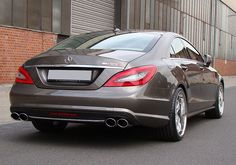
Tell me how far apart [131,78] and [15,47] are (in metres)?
13.3

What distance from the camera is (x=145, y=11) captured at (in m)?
31.8

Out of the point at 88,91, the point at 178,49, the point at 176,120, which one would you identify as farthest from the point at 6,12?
the point at 88,91

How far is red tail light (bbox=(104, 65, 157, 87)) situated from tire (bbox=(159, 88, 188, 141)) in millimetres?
690

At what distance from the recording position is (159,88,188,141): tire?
6329mm

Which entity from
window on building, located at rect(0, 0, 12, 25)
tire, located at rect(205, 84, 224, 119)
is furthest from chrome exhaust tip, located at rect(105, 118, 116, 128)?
window on building, located at rect(0, 0, 12, 25)

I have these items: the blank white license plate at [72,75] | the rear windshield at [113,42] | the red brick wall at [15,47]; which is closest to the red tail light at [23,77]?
the blank white license plate at [72,75]

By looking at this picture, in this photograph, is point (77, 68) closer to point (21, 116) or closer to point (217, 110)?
point (21, 116)

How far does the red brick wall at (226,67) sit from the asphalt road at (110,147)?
40.3 m

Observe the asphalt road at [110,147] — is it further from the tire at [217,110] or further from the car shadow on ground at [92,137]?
the tire at [217,110]

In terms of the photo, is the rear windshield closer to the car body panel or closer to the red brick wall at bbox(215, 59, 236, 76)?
the car body panel

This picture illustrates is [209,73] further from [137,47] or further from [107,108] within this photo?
[107,108]

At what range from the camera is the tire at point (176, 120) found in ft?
20.8

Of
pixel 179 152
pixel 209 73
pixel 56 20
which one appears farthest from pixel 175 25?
pixel 179 152

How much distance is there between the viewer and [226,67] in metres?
51.6
